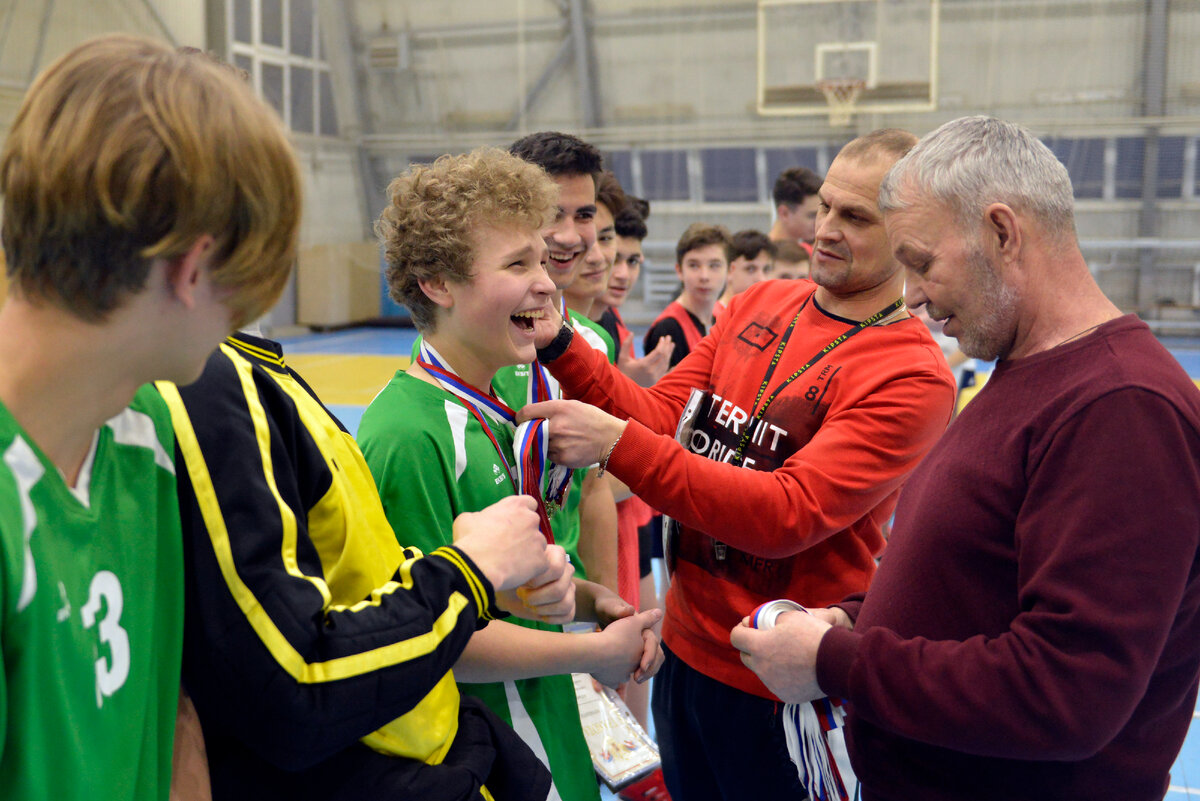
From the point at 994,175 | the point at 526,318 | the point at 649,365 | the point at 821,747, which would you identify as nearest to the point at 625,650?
the point at 821,747

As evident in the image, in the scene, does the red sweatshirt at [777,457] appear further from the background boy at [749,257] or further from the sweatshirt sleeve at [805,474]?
the background boy at [749,257]

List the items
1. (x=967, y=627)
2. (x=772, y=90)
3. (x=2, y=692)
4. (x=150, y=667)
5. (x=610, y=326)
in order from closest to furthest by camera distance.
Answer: (x=2, y=692), (x=150, y=667), (x=967, y=627), (x=610, y=326), (x=772, y=90)

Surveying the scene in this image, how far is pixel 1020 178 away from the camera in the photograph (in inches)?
58.6

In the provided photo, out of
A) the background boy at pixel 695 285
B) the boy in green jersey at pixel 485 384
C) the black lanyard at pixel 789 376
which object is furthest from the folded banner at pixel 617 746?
the background boy at pixel 695 285

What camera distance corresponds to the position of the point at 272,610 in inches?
38.3

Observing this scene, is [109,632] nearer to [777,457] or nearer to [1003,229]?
[1003,229]

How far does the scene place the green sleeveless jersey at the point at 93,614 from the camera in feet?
2.65

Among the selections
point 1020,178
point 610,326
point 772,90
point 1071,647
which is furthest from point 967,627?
point 772,90

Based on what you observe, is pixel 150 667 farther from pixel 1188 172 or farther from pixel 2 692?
pixel 1188 172

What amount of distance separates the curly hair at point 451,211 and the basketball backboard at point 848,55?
41.0ft

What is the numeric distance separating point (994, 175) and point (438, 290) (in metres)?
1.05

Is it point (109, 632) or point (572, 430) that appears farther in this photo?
point (572, 430)

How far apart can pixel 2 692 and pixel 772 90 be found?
1421 cm

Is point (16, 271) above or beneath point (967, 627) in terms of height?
above
